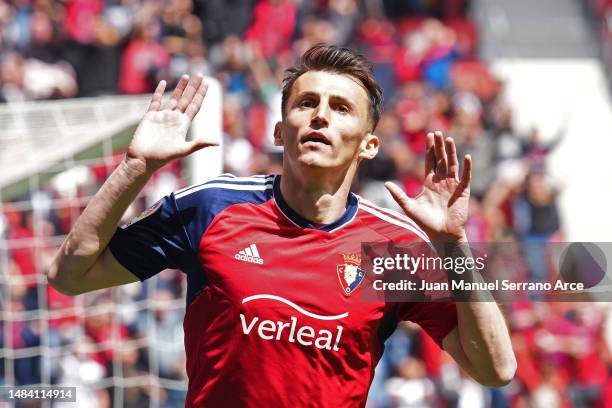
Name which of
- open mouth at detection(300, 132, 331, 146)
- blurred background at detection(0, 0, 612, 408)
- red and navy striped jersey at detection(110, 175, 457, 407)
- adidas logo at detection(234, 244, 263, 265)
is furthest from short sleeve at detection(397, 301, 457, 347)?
blurred background at detection(0, 0, 612, 408)

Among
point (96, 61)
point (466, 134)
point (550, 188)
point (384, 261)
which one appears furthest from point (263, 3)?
point (384, 261)

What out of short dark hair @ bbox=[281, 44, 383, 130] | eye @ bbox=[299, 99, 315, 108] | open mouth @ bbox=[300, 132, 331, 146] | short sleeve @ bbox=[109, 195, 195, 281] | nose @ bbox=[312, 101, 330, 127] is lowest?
short sleeve @ bbox=[109, 195, 195, 281]

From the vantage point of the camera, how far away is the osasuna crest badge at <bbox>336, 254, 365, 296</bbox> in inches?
172

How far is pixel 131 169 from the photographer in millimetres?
4133

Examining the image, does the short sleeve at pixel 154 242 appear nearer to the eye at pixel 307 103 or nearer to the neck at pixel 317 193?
the neck at pixel 317 193

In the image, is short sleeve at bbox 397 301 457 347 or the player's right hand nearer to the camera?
the player's right hand

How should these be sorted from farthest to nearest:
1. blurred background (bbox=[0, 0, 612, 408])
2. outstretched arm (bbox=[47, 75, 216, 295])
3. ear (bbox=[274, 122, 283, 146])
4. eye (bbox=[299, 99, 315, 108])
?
1. blurred background (bbox=[0, 0, 612, 408])
2. ear (bbox=[274, 122, 283, 146])
3. eye (bbox=[299, 99, 315, 108])
4. outstretched arm (bbox=[47, 75, 216, 295])

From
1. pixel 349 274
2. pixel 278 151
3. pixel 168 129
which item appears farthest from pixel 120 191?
pixel 278 151

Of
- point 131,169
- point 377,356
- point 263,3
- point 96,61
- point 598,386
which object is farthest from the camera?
point 263,3

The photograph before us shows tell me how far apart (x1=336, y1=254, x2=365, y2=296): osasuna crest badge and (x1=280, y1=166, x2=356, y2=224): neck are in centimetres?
18

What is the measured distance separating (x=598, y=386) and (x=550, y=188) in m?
2.58

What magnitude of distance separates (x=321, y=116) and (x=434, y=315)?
0.83 m

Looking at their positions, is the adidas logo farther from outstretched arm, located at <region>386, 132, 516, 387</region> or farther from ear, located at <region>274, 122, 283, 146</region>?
outstretched arm, located at <region>386, 132, 516, 387</region>

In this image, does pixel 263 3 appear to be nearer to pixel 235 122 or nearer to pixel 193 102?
pixel 235 122
